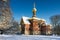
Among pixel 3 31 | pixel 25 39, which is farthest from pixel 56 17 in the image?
pixel 25 39

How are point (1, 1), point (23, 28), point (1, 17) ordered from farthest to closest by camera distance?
point (23, 28) < point (1, 17) < point (1, 1)

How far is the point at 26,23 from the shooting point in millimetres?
21875

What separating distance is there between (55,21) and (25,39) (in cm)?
2548

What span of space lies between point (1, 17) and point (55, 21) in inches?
592

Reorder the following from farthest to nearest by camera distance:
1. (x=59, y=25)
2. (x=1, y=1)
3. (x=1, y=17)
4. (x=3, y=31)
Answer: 1. (x=59, y=25)
2. (x=3, y=31)
3. (x=1, y=17)
4. (x=1, y=1)

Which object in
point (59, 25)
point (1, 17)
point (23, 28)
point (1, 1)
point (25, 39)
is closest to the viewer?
point (25, 39)

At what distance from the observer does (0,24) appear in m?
15.2

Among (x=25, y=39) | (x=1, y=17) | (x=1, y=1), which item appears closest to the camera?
(x=25, y=39)

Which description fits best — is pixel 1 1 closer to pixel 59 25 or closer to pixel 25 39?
pixel 25 39

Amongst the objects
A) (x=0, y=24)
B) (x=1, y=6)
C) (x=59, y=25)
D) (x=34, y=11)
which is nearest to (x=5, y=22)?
(x=0, y=24)

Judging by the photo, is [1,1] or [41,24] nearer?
[1,1]

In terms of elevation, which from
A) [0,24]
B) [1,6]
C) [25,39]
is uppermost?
[1,6]

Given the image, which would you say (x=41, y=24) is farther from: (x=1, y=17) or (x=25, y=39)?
(x=25, y=39)

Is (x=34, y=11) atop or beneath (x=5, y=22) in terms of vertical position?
atop
